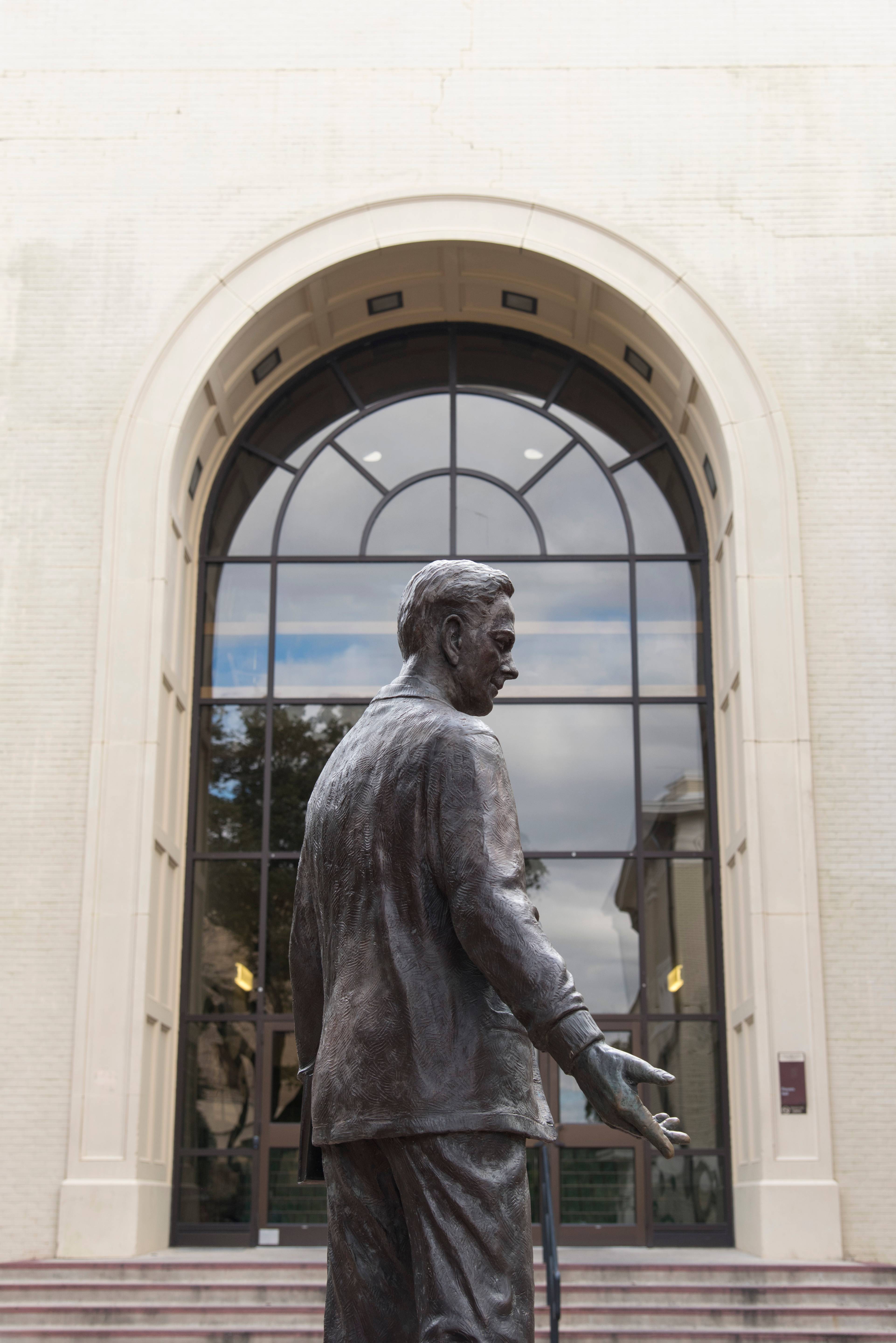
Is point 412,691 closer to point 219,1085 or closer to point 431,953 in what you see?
point 431,953

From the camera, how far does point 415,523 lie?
610 inches

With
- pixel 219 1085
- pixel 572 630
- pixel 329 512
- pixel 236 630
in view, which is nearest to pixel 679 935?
pixel 572 630

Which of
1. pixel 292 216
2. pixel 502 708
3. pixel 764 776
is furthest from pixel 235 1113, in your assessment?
pixel 292 216

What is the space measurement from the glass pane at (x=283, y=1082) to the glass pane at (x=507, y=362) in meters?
7.66

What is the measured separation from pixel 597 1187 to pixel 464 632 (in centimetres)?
1177

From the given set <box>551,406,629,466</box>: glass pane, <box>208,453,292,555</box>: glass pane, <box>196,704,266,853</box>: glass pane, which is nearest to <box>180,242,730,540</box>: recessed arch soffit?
<box>208,453,292,555</box>: glass pane

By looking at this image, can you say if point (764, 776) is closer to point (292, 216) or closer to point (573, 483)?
point (573, 483)

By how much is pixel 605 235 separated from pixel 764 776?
234 inches

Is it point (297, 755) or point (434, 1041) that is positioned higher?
point (297, 755)

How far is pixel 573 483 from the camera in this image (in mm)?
15734

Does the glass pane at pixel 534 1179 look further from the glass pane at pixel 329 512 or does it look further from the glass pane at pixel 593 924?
the glass pane at pixel 329 512

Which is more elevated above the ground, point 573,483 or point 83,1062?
point 573,483

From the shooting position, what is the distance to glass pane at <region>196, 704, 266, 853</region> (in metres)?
14.8

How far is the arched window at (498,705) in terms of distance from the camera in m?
13.9
